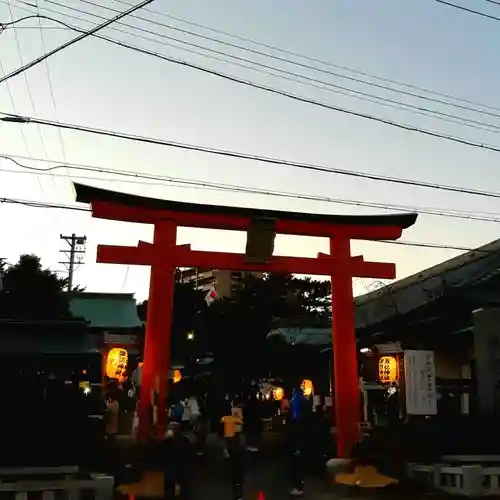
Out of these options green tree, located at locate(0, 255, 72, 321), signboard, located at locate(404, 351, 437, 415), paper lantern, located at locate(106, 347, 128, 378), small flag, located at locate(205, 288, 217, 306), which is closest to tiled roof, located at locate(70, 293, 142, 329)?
small flag, located at locate(205, 288, 217, 306)

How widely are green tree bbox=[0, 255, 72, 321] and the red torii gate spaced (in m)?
11.3

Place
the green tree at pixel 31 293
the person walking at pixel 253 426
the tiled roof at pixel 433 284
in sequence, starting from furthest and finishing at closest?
the green tree at pixel 31 293 < the tiled roof at pixel 433 284 < the person walking at pixel 253 426

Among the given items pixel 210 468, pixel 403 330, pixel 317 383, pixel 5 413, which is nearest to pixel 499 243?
pixel 403 330

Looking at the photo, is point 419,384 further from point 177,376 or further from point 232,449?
point 177,376

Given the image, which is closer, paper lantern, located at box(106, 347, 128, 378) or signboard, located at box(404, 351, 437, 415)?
signboard, located at box(404, 351, 437, 415)

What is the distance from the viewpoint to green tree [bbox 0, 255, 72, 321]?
2708 centimetres

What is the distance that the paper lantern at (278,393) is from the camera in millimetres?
34781

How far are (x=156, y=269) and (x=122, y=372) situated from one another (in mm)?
5439

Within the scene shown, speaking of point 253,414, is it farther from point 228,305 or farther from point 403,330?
point 228,305

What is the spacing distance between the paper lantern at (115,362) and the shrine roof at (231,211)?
5.73 meters

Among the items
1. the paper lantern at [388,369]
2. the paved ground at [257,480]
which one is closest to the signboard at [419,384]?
the paper lantern at [388,369]

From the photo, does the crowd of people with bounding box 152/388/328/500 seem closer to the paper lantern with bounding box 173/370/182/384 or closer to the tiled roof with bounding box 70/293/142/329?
the paper lantern with bounding box 173/370/182/384

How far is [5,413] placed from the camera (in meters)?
11.7

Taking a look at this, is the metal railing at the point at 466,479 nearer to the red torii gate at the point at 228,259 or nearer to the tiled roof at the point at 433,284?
the red torii gate at the point at 228,259
